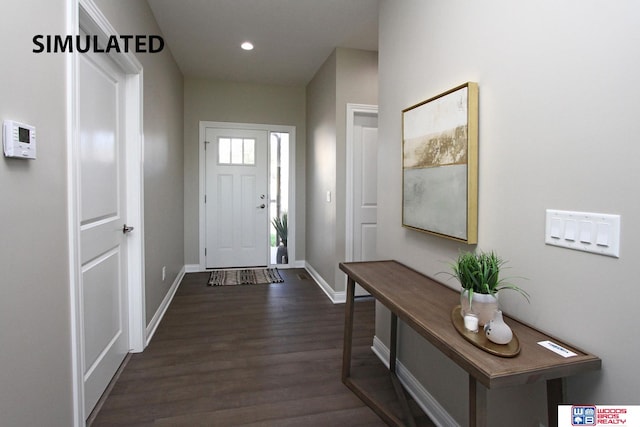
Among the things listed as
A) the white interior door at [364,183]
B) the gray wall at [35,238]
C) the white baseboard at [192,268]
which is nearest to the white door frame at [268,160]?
the white baseboard at [192,268]

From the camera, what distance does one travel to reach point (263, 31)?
3148mm

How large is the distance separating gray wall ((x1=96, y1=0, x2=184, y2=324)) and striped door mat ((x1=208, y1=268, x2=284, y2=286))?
51 cm

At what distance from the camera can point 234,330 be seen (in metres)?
2.85

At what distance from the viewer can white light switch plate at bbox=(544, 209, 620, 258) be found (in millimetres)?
921

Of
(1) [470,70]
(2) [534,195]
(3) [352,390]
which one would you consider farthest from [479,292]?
(3) [352,390]

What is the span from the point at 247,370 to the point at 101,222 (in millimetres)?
1287

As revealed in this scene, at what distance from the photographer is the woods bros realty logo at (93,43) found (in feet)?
4.14

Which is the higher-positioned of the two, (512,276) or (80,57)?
(80,57)

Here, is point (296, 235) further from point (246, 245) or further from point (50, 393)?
point (50, 393)

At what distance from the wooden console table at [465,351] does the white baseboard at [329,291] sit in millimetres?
1626

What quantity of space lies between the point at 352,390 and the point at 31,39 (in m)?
2.20

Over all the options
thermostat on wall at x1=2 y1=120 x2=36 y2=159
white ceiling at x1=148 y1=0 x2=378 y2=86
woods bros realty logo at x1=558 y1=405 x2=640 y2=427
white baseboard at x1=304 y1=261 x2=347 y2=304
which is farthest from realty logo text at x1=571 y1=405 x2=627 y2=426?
white ceiling at x1=148 y1=0 x2=378 y2=86

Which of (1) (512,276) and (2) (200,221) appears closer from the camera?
(1) (512,276)

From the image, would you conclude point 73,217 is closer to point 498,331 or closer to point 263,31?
point 498,331
